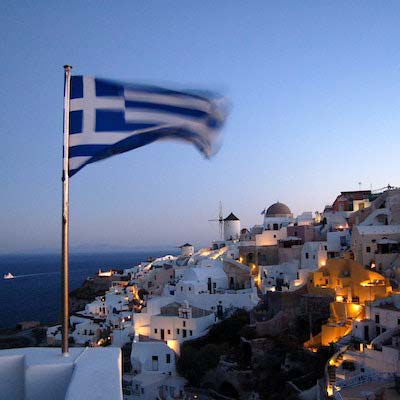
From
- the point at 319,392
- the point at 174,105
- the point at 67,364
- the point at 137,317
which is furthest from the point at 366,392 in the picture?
the point at 137,317

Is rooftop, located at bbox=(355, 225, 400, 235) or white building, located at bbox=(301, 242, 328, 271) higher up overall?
rooftop, located at bbox=(355, 225, 400, 235)

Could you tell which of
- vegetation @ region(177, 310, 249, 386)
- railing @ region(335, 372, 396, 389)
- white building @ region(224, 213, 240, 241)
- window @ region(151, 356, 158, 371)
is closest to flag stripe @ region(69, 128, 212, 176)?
railing @ region(335, 372, 396, 389)

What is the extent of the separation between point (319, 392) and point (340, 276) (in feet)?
33.8

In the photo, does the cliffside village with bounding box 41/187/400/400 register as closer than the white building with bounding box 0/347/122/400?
No

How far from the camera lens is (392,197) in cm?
Answer: 3441

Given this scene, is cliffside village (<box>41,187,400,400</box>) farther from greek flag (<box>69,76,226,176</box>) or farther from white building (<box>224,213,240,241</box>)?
greek flag (<box>69,76,226,176</box>)

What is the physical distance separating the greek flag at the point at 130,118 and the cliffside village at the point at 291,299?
42.3ft

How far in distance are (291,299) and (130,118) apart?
24.8m

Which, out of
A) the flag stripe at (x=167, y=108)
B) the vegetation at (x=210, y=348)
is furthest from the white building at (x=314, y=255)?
the flag stripe at (x=167, y=108)

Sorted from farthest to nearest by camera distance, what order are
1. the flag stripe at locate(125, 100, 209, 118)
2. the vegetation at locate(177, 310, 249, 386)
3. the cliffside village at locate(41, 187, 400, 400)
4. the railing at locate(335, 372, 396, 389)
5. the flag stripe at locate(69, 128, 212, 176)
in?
1. the vegetation at locate(177, 310, 249, 386)
2. the cliffside village at locate(41, 187, 400, 400)
3. the railing at locate(335, 372, 396, 389)
4. the flag stripe at locate(125, 100, 209, 118)
5. the flag stripe at locate(69, 128, 212, 176)

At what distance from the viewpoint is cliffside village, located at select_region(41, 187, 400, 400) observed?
20500 mm

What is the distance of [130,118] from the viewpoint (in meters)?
6.64

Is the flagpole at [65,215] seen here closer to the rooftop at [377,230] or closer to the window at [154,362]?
the window at [154,362]

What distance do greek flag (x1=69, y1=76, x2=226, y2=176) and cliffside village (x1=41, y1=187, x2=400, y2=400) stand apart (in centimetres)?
1289
